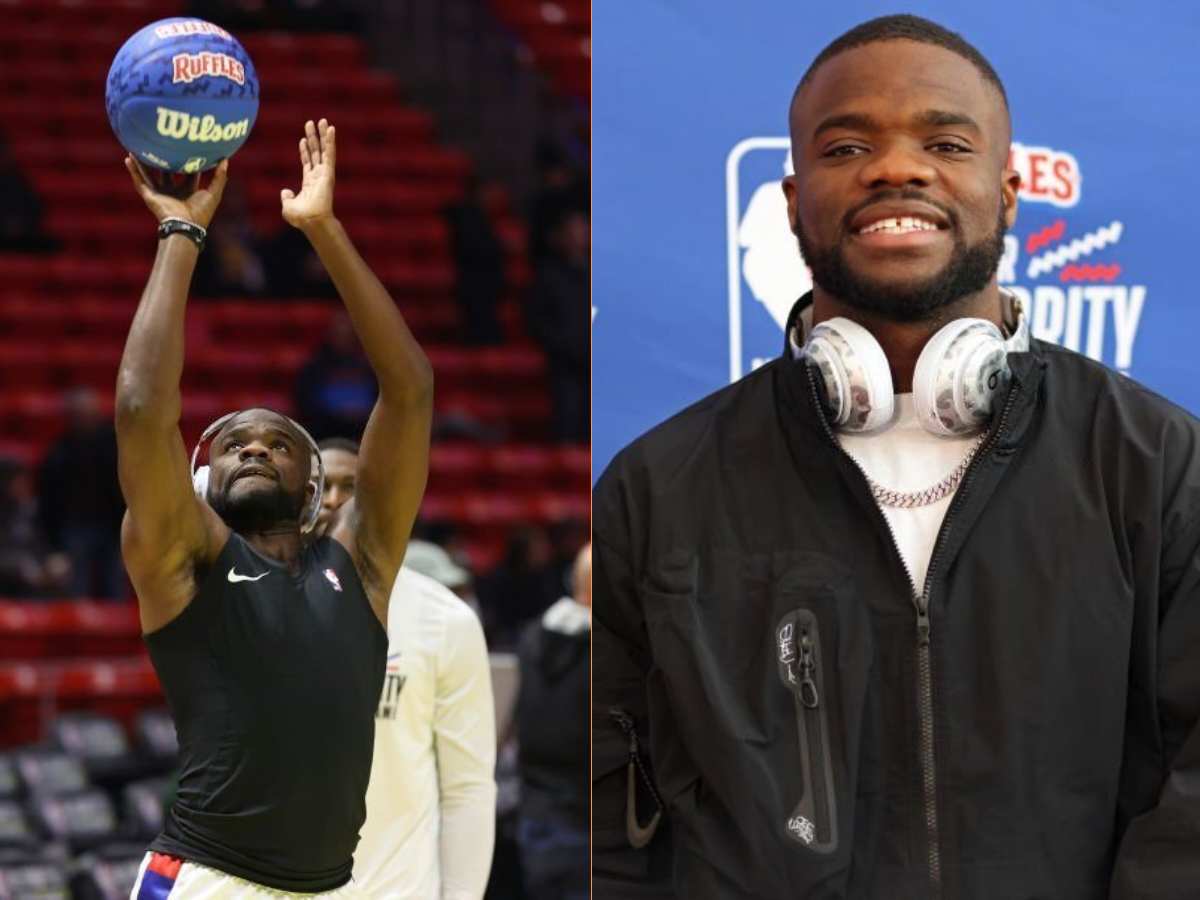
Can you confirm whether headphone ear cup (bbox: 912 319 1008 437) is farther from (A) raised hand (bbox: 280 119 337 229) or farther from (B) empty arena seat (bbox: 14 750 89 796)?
(B) empty arena seat (bbox: 14 750 89 796)

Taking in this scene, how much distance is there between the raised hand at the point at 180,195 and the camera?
3.70m

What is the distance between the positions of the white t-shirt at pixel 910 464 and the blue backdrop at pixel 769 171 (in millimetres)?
765

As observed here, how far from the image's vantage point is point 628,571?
303 centimetres

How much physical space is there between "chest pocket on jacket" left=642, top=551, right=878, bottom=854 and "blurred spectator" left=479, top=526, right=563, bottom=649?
6.62m

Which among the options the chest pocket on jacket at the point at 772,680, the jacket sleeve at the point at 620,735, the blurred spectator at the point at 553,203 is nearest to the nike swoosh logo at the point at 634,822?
the jacket sleeve at the point at 620,735

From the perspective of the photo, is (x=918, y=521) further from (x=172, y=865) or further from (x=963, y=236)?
(x=172, y=865)

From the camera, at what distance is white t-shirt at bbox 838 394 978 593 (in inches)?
116

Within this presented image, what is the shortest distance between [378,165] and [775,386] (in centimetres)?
1068

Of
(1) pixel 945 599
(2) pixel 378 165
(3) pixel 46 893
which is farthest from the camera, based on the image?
(2) pixel 378 165

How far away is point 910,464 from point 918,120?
0.48 meters

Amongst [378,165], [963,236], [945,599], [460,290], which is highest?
[378,165]

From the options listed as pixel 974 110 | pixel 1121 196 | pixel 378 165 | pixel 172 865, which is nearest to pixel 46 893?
pixel 172 865

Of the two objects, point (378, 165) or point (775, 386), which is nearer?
point (775, 386)

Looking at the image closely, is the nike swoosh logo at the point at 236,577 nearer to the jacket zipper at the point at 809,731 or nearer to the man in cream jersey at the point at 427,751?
the man in cream jersey at the point at 427,751
